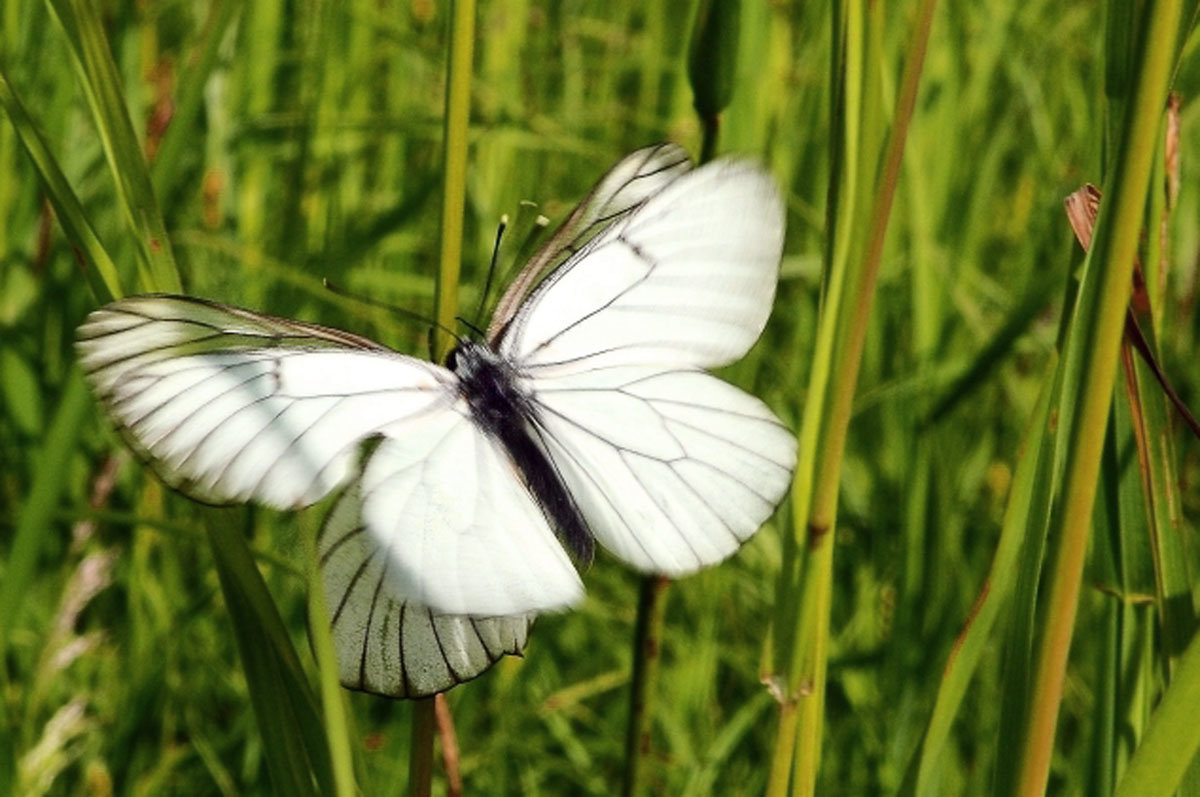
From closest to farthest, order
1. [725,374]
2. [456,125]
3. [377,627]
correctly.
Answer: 1. [456,125]
2. [377,627]
3. [725,374]

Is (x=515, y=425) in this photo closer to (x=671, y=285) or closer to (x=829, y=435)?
(x=671, y=285)

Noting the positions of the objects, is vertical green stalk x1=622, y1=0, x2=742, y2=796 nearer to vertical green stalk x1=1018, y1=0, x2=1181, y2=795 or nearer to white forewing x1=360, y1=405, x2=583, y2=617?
white forewing x1=360, y1=405, x2=583, y2=617

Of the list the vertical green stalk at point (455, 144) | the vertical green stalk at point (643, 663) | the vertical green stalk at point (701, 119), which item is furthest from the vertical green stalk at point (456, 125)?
the vertical green stalk at point (643, 663)

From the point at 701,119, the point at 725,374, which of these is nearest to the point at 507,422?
the point at 701,119

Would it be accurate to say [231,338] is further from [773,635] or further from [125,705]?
[125,705]

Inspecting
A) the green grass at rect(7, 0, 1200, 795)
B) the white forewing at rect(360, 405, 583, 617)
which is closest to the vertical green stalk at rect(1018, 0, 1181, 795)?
the green grass at rect(7, 0, 1200, 795)

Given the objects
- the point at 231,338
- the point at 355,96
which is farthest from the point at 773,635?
the point at 355,96

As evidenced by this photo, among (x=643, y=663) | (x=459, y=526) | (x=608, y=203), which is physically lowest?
(x=643, y=663)

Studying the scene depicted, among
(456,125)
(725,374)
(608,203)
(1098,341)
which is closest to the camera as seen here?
(1098,341)
